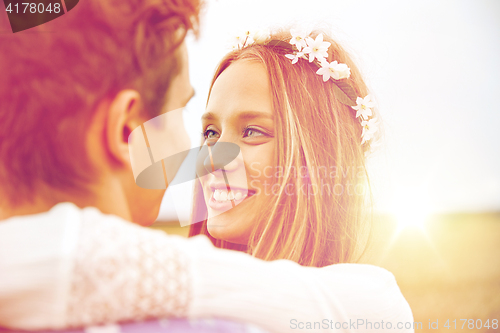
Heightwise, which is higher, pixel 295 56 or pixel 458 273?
pixel 295 56

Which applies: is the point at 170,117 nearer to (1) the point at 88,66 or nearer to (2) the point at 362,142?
(1) the point at 88,66

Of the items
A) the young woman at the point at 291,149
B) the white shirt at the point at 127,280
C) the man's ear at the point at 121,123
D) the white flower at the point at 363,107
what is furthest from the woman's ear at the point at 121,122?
the white flower at the point at 363,107

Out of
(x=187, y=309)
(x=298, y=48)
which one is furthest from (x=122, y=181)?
(x=298, y=48)

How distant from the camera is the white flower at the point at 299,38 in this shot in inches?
43.4

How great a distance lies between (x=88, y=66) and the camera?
0.52 m

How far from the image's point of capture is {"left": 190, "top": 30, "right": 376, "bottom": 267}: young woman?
986mm

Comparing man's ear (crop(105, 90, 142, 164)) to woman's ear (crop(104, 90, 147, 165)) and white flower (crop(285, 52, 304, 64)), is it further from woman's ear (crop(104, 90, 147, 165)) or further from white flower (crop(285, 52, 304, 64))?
white flower (crop(285, 52, 304, 64))

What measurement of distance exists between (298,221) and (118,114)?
0.67 metres

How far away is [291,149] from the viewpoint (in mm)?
981

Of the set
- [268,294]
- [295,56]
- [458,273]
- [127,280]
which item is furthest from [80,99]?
[458,273]

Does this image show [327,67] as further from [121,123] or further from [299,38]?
[121,123]

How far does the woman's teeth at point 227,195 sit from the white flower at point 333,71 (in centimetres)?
50

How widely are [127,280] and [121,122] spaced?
0.92 feet

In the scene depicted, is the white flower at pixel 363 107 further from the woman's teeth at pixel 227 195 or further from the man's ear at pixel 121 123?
the man's ear at pixel 121 123
